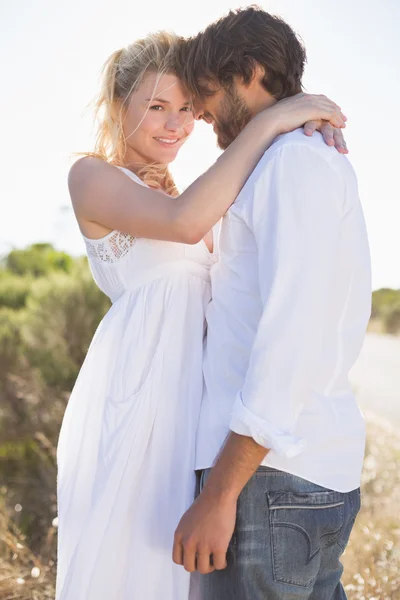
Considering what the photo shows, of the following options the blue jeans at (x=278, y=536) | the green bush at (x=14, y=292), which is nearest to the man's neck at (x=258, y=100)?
the blue jeans at (x=278, y=536)

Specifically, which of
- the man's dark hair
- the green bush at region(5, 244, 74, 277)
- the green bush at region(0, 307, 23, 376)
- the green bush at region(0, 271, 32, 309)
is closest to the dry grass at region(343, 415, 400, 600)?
the man's dark hair

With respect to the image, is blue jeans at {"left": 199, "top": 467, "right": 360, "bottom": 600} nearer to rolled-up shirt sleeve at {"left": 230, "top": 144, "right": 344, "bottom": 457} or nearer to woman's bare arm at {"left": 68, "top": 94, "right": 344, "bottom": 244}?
rolled-up shirt sleeve at {"left": 230, "top": 144, "right": 344, "bottom": 457}

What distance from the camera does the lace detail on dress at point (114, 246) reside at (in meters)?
1.94

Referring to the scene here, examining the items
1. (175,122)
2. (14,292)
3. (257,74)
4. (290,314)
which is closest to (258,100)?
(257,74)

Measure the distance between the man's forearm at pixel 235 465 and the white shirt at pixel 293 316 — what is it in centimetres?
3

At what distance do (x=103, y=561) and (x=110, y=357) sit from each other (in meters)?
0.54

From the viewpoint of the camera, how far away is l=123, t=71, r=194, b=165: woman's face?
2107 mm

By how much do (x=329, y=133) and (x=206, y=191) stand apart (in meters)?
0.31

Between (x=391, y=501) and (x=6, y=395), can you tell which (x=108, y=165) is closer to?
(x=391, y=501)

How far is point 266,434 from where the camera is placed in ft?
4.53

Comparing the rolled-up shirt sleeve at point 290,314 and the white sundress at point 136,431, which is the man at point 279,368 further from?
the white sundress at point 136,431

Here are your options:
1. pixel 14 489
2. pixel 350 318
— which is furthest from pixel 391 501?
pixel 350 318

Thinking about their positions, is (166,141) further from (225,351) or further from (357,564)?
(357,564)

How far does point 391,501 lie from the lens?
4.54 meters
